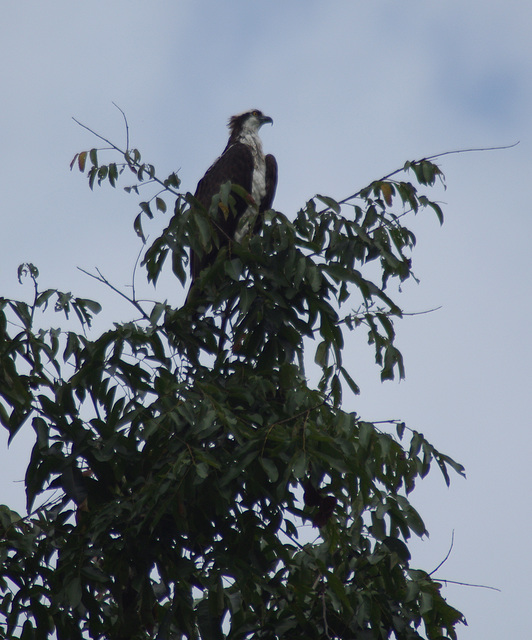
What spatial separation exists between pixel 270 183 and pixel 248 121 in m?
1.24

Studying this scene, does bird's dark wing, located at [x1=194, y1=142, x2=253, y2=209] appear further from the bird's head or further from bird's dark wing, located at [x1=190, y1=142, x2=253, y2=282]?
the bird's head

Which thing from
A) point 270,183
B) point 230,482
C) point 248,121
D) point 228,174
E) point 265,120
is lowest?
point 230,482

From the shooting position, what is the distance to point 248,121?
26.4 feet

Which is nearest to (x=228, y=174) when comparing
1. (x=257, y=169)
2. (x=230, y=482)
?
(x=257, y=169)

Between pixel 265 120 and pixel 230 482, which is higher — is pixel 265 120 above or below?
above

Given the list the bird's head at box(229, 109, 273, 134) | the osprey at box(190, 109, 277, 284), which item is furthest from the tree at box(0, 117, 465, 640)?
the bird's head at box(229, 109, 273, 134)

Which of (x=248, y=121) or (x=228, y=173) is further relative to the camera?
(x=248, y=121)

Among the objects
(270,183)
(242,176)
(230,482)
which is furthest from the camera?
(270,183)

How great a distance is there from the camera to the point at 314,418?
10.2 feet

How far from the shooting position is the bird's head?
795 centimetres

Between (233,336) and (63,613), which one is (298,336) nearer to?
(233,336)

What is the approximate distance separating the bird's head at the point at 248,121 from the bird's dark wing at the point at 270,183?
2.92 feet

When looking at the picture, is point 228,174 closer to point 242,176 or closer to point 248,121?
point 242,176

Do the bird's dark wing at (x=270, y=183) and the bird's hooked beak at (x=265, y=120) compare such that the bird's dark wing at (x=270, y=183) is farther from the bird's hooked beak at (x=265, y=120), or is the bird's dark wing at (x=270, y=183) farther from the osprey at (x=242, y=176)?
the bird's hooked beak at (x=265, y=120)
